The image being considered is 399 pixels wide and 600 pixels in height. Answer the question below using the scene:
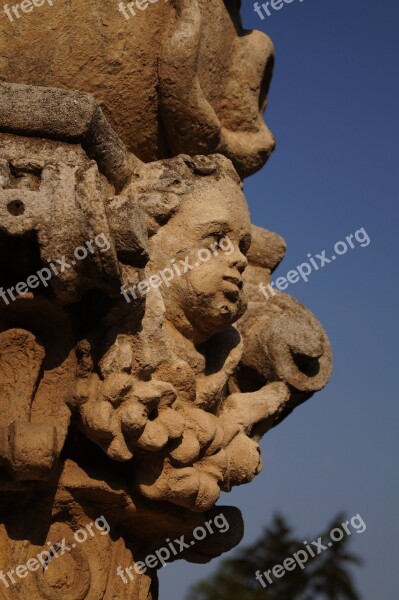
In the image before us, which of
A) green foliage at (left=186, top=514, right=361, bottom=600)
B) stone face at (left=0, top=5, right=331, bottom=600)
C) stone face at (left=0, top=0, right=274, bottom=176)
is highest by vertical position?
stone face at (left=0, top=0, right=274, bottom=176)

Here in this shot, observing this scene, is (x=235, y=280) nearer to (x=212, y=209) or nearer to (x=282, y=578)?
(x=212, y=209)

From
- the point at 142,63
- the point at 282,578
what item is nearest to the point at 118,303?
the point at 142,63

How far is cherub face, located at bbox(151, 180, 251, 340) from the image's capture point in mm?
3979

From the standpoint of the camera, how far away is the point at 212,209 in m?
4.04

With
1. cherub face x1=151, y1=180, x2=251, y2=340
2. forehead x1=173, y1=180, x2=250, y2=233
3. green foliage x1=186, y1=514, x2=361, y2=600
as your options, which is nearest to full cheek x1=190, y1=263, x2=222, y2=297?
cherub face x1=151, y1=180, x2=251, y2=340

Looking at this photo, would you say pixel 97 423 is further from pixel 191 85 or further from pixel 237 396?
pixel 191 85

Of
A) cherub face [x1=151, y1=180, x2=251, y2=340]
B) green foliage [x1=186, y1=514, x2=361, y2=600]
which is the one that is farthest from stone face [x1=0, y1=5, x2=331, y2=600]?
green foliage [x1=186, y1=514, x2=361, y2=600]

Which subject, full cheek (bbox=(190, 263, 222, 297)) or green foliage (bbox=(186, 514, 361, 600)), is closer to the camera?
full cheek (bbox=(190, 263, 222, 297))

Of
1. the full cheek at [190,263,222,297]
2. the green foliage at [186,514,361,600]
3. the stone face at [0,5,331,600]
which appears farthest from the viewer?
the green foliage at [186,514,361,600]

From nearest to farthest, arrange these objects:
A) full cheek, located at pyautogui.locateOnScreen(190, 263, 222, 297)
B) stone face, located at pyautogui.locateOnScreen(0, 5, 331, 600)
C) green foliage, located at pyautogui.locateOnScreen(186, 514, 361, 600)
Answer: stone face, located at pyautogui.locateOnScreen(0, 5, 331, 600)
full cheek, located at pyautogui.locateOnScreen(190, 263, 222, 297)
green foliage, located at pyautogui.locateOnScreen(186, 514, 361, 600)

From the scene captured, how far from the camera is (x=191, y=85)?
4.15 meters

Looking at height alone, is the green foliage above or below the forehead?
below

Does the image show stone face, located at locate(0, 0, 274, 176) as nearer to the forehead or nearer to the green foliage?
the forehead

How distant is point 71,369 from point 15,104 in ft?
3.31
